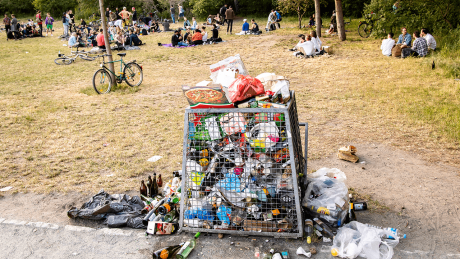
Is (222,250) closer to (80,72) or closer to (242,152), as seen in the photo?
(242,152)

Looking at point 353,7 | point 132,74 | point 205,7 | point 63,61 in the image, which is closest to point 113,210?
point 132,74

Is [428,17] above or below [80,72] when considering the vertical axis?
above

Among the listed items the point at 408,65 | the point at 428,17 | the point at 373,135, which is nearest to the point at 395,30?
the point at 428,17

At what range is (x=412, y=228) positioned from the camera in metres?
3.44

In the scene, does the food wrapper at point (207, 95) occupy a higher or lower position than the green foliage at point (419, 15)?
lower

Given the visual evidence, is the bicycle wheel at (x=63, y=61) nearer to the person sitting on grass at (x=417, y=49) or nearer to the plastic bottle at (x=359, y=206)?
the person sitting on grass at (x=417, y=49)

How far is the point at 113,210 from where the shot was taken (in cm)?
386

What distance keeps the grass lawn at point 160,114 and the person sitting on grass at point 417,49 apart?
1.50 ft

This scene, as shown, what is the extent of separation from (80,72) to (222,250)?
1136cm

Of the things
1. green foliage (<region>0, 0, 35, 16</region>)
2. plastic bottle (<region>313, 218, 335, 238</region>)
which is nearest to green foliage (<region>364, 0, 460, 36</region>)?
plastic bottle (<region>313, 218, 335, 238</region>)

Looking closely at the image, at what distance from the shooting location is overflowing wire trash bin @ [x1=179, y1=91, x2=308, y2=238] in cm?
329

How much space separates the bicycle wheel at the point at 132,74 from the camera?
32.9ft

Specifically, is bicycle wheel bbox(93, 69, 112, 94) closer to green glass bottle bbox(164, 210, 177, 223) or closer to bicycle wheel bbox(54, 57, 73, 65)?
bicycle wheel bbox(54, 57, 73, 65)

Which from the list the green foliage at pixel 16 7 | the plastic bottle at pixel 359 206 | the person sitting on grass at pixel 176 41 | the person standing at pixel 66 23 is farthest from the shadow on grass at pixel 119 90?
the green foliage at pixel 16 7
